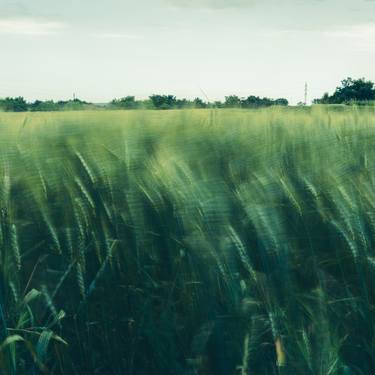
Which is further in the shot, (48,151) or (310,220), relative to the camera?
(48,151)

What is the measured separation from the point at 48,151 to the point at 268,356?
0.73 meters

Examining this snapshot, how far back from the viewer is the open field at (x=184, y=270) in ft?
4.58

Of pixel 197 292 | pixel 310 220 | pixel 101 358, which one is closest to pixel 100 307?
pixel 101 358

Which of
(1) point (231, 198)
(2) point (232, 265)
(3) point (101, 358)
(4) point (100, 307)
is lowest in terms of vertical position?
(3) point (101, 358)

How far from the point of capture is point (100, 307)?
1.47 meters

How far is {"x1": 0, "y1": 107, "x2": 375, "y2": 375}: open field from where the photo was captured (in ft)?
4.58

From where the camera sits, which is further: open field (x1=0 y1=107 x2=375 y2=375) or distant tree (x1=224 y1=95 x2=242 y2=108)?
distant tree (x1=224 y1=95 x2=242 y2=108)

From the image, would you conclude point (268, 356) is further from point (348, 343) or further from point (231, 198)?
point (231, 198)

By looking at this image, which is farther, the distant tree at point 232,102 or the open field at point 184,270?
the distant tree at point 232,102

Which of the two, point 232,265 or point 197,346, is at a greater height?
point 232,265

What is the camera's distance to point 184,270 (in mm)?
1422

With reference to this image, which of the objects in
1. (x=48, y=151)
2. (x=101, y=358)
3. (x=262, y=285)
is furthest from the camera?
(x=48, y=151)

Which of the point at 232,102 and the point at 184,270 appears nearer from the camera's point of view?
the point at 184,270

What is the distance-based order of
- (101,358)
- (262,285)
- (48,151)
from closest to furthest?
(262,285)
(101,358)
(48,151)
